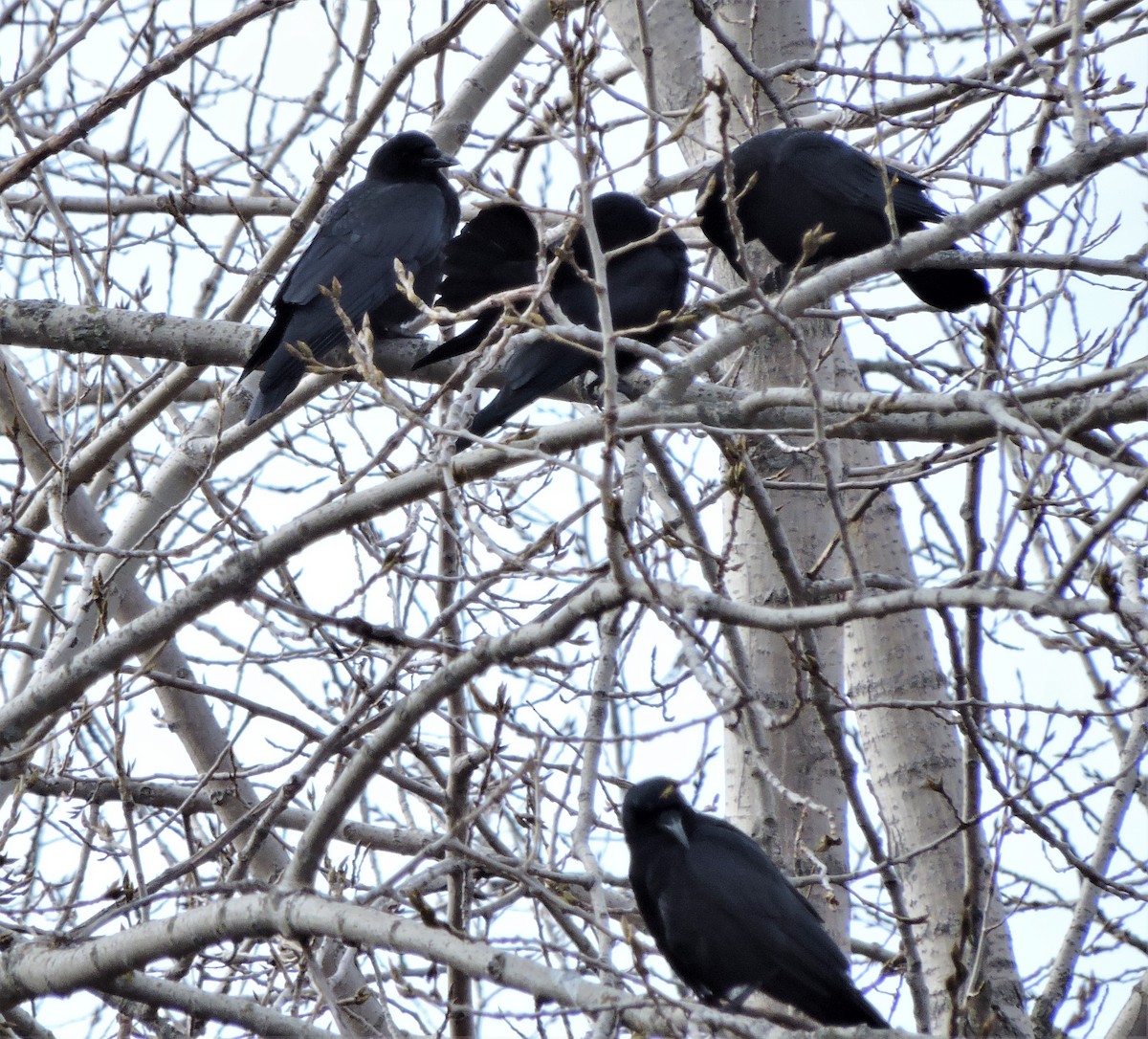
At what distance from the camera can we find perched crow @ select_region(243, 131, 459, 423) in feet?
15.2

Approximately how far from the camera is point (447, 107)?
213 inches

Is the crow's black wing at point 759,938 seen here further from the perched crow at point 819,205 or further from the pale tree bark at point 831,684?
the perched crow at point 819,205

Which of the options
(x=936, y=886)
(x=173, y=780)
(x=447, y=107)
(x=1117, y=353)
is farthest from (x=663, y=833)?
(x=447, y=107)

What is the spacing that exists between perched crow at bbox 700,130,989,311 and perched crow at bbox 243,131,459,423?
3.66 feet

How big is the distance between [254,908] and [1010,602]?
153 cm

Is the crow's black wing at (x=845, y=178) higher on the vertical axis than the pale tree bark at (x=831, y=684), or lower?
higher

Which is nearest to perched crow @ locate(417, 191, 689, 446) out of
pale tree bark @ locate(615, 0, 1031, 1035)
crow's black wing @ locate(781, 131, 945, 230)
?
pale tree bark @ locate(615, 0, 1031, 1035)

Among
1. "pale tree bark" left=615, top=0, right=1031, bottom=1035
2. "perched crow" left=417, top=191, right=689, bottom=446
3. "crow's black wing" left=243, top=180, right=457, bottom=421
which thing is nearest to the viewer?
"pale tree bark" left=615, top=0, right=1031, bottom=1035

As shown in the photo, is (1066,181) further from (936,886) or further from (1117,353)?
(936,886)

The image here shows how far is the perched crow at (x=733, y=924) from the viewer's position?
10.7ft

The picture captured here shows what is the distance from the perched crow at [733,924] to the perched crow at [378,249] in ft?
6.33

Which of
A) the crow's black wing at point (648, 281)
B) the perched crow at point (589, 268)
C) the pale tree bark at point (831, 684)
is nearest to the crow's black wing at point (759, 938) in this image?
the pale tree bark at point (831, 684)

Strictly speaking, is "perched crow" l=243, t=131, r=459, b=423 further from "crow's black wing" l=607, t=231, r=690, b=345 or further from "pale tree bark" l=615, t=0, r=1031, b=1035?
"pale tree bark" l=615, t=0, r=1031, b=1035

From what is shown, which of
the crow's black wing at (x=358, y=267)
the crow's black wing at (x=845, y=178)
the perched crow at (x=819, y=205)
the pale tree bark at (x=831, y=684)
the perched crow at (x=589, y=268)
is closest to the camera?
the pale tree bark at (x=831, y=684)
